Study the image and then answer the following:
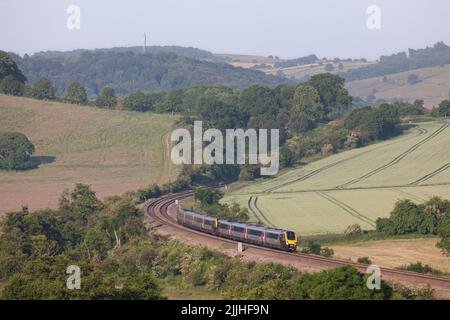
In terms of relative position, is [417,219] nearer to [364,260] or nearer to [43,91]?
[364,260]

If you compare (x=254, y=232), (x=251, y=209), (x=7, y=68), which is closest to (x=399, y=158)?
(x=251, y=209)

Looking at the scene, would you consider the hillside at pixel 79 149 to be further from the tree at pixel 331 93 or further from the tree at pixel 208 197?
the tree at pixel 331 93

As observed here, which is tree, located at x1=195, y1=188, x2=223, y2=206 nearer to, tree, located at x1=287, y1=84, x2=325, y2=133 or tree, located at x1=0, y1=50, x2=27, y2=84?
tree, located at x1=287, y1=84, x2=325, y2=133

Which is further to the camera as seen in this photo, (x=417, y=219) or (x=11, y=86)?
(x=11, y=86)

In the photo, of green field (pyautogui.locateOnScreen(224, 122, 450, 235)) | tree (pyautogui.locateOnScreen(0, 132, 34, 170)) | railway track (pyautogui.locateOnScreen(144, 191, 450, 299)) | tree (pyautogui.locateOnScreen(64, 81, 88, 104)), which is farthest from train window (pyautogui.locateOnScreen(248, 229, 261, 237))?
tree (pyautogui.locateOnScreen(64, 81, 88, 104))

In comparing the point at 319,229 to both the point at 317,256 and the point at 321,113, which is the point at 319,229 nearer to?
the point at 317,256

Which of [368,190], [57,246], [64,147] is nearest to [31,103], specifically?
[64,147]

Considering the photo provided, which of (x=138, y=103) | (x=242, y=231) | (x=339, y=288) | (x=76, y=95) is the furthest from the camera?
(x=76, y=95)
